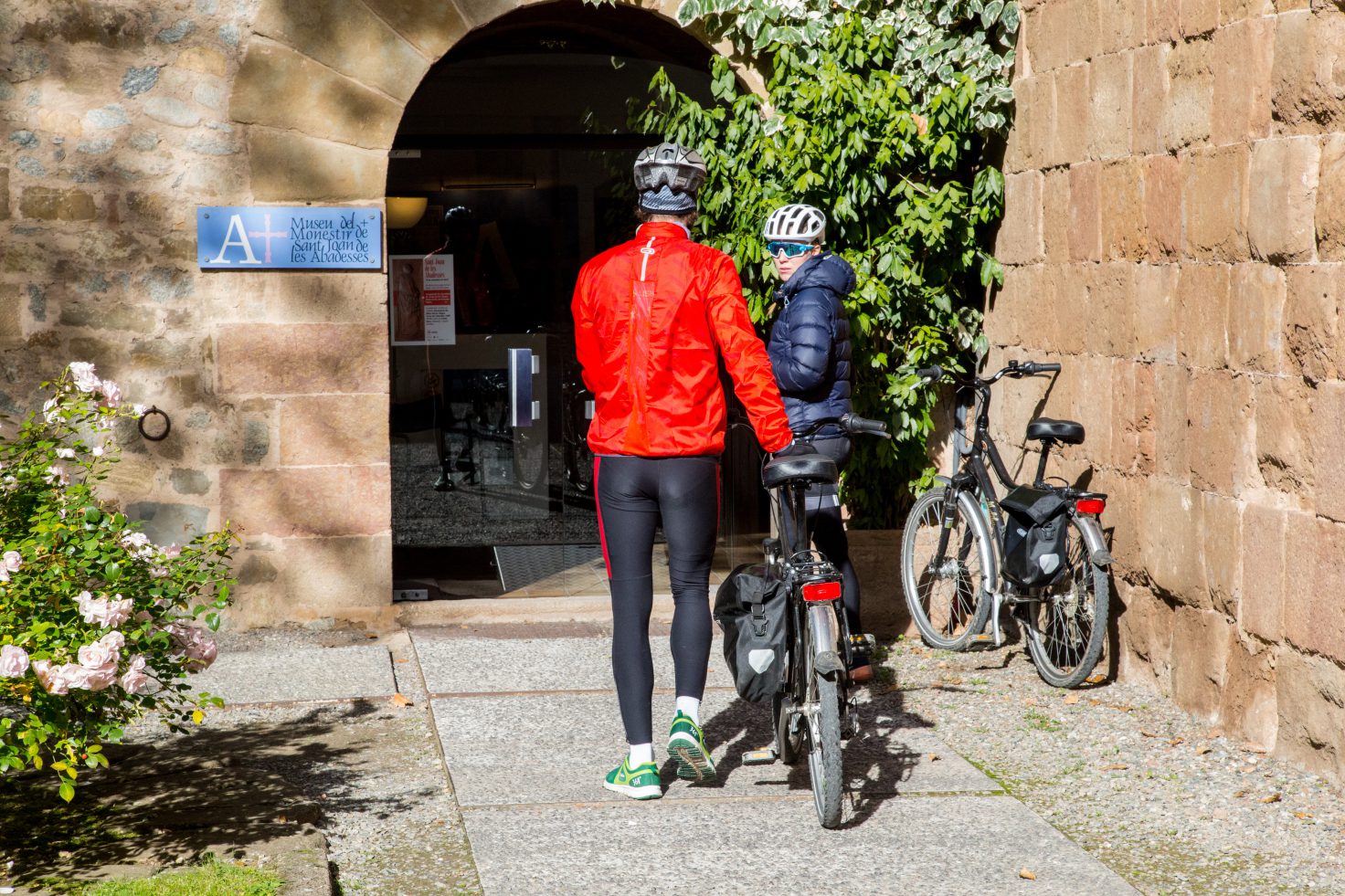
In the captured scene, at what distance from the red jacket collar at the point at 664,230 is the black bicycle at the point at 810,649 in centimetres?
69

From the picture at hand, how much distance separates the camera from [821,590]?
4.22m

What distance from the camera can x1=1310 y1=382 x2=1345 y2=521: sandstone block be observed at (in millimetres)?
4508

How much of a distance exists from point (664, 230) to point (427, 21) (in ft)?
8.74

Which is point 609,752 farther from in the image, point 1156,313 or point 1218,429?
point 1156,313

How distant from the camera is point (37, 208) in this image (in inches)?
250

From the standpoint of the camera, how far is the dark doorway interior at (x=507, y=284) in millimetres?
8305

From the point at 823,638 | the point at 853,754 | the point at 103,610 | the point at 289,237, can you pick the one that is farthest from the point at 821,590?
the point at 289,237

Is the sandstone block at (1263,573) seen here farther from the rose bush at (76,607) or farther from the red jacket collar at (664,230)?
the rose bush at (76,607)

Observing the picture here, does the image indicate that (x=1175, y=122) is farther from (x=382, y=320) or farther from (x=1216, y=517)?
(x=382, y=320)

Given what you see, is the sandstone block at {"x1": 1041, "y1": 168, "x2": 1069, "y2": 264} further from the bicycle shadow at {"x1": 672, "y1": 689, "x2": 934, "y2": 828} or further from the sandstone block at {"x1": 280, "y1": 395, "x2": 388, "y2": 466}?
the sandstone block at {"x1": 280, "y1": 395, "x2": 388, "y2": 466}

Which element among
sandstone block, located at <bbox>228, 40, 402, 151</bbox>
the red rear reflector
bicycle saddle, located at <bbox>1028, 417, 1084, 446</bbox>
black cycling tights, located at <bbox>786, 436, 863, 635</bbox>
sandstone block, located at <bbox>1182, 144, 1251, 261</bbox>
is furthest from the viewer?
sandstone block, located at <bbox>228, 40, 402, 151</bbox>

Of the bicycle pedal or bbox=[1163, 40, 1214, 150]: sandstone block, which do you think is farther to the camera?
bbox=[1163, 40, 1214, 150]: sandstone block

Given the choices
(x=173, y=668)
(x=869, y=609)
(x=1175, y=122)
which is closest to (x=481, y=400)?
(x=869, y=609)

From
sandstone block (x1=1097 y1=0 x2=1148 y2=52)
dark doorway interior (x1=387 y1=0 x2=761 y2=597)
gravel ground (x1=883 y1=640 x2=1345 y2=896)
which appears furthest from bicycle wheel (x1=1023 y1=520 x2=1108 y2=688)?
dark doorway interior (x1=387 y1=0 x2=761 y2=597)
